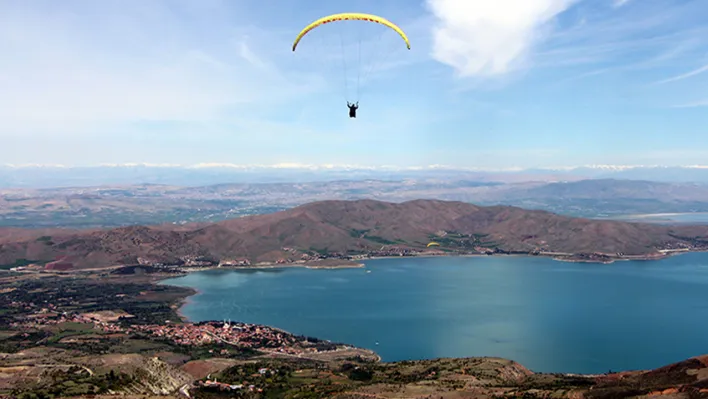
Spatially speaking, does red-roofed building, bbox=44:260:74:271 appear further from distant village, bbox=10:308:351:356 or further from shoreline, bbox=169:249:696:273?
distant village, bbox=10:308:351:356

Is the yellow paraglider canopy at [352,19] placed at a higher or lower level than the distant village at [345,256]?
higher

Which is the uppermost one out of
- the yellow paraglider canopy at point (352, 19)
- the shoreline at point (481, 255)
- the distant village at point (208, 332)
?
the yellow paraglider canopy at point (352, 19)

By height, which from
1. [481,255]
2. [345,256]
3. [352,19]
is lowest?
[481,255]

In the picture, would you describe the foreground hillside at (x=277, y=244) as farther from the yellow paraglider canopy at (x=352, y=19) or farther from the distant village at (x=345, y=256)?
the yellow paraglider canopy at (x=352, y=19)

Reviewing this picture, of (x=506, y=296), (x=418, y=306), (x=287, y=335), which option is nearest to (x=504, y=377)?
(x=287, y=335)

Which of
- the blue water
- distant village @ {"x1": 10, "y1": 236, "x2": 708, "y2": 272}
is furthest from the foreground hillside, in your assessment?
the blue water

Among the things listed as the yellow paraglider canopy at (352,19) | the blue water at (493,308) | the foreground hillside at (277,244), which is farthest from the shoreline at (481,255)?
the yellow paraglider canopy at (352,19)

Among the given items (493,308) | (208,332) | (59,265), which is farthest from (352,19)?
(59,265)

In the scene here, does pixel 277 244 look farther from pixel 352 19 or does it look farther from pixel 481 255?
pixel 352 19
